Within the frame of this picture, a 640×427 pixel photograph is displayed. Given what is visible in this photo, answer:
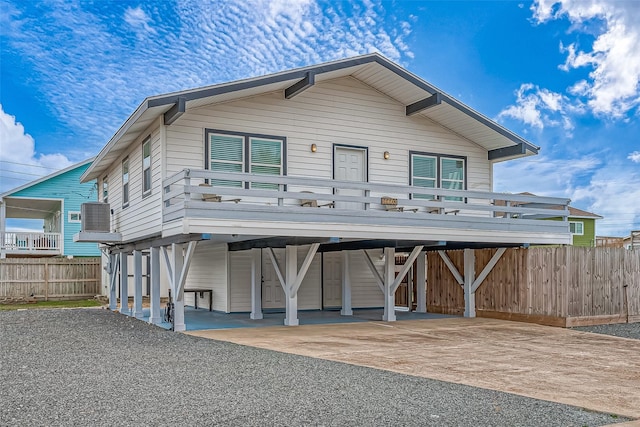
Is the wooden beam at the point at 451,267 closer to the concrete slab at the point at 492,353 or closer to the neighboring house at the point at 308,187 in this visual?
the neighboring house at the point at 308,187

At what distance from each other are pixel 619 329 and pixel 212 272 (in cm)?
1077

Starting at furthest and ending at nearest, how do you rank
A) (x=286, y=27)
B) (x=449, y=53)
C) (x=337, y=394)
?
(x=449, y=53) → (x=286, y=27) → (x=337, y=394)

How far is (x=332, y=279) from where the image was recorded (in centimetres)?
1820

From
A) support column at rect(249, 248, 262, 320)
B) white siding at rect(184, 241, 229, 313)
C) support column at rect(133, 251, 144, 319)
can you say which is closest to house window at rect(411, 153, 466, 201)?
support column at rect(249, 248, 262, 320)

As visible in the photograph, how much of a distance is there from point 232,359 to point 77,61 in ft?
103

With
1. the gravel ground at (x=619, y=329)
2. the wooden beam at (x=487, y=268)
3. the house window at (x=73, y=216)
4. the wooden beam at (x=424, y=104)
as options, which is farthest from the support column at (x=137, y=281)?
the house window at (x=73, y=216)

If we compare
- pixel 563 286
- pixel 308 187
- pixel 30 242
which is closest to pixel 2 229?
pixel 30 242

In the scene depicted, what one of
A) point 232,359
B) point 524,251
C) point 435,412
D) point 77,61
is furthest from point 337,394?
point 77,61

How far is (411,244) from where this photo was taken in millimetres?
14898

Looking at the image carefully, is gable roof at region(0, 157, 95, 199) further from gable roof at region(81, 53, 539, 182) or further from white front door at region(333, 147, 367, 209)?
white front door at region(333, 147, 367, 209)

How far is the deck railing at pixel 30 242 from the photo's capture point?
28266mm

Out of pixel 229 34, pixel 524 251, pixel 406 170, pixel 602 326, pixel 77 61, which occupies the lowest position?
pixel 602 326

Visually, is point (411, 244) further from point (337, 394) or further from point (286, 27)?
point (286, 27)

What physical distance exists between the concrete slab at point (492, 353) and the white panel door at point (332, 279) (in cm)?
367
